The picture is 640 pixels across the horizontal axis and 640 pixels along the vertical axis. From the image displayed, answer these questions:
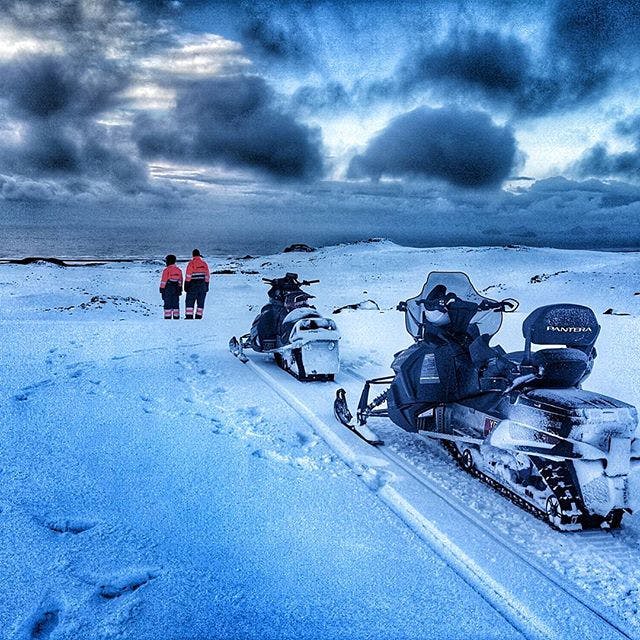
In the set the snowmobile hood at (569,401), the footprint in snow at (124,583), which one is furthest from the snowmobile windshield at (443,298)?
the footprint in snow at (124,583)

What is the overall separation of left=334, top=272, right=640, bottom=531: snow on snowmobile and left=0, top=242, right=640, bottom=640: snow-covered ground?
0.66 ft

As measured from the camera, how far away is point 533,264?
31328mm

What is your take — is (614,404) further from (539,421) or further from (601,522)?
(601,522)

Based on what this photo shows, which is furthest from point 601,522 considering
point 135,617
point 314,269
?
point 314,269

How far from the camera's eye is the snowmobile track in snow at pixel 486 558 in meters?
2.56

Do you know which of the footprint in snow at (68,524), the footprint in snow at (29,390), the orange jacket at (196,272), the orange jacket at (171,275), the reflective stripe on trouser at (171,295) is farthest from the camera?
the orange jacket at (196,272)

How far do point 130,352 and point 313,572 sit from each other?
6.00 metres

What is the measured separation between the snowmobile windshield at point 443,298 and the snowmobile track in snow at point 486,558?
44.5 inches

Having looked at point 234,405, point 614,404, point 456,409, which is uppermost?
point 614,404

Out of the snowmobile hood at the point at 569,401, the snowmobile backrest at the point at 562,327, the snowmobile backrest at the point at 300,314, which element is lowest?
the snowmobile backrest at the point at 300,314

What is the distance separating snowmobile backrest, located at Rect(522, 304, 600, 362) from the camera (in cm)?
345

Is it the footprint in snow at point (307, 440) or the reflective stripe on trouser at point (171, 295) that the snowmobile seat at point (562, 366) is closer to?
the footprint in snow at point (307, 440)

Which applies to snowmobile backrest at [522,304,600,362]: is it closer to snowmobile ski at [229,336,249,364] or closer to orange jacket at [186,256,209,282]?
snowmobile ski at [229,336,249,364]

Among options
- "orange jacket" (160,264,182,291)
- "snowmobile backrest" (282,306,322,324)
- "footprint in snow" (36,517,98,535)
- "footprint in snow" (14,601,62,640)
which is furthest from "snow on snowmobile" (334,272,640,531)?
"orange jacket" (160,264,182,291)
